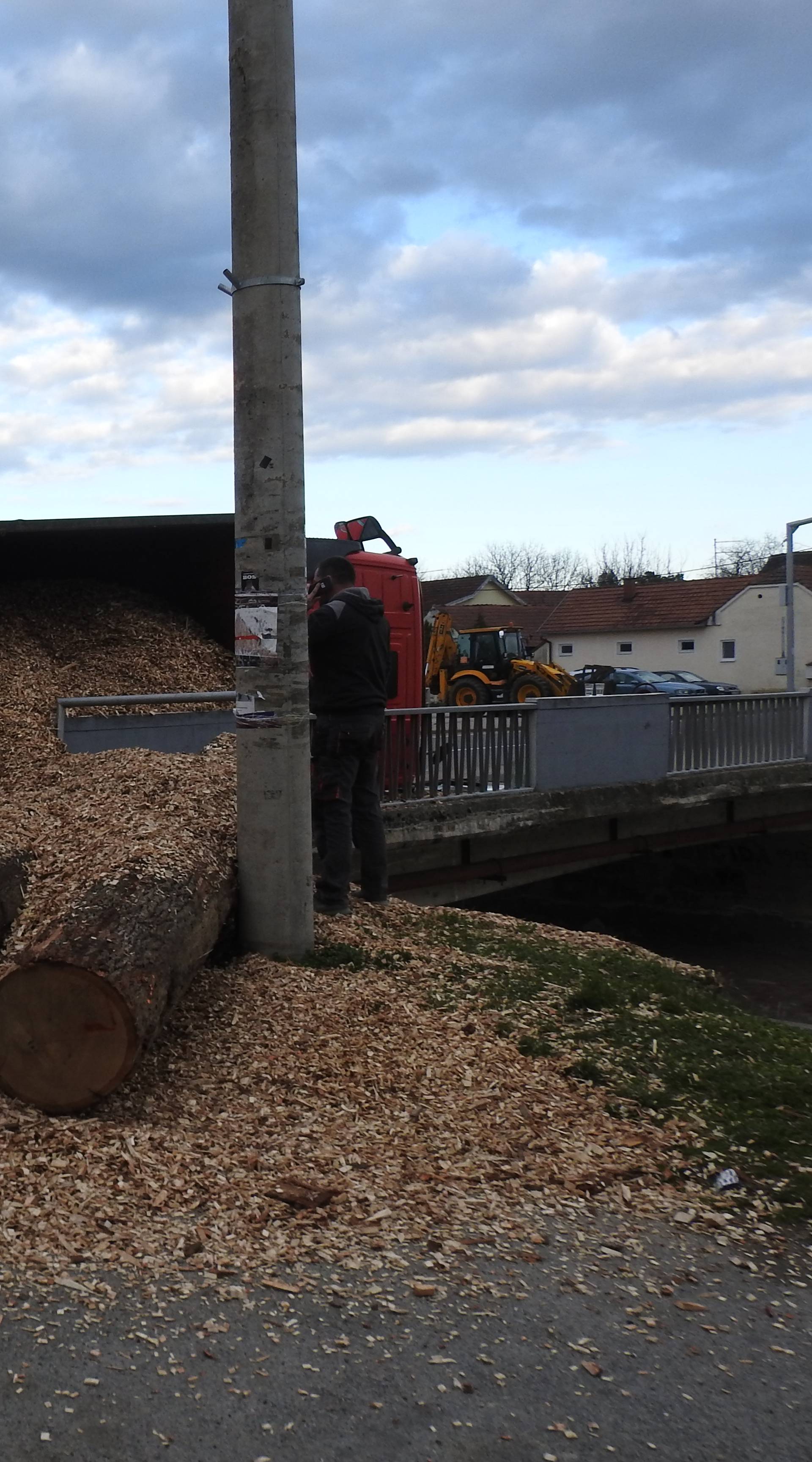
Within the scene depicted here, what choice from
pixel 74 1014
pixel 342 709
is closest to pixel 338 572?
pixel 342 709

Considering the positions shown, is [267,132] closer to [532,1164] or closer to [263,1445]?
[532,1164]

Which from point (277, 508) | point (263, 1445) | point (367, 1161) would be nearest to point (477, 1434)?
point (263, 1445)

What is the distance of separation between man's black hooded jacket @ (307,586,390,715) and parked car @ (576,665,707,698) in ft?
106

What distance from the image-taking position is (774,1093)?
479 centimetres

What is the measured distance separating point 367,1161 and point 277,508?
10.3ft

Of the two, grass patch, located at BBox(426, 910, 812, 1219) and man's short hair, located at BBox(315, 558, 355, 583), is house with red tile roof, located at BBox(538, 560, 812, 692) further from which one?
grass patch, located at BBox(426, 910, 812, 1219)

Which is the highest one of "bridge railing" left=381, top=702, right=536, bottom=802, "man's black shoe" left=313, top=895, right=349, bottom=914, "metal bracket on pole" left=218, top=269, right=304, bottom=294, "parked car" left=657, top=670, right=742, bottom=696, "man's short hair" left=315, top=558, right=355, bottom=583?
"metal bracket on pole" left=218, top=269, right=304, bottom=294

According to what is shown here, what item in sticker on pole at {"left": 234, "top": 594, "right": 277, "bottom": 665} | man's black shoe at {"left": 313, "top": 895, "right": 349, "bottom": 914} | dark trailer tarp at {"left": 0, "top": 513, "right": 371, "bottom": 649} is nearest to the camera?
sticker on pole at {"left": 234, "top": 594, "right": 277, "bottom": 665}

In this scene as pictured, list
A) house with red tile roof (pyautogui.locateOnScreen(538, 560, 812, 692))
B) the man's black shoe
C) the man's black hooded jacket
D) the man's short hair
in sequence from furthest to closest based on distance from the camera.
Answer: house with red tile roof (pyautogui.locateOnScreen(538, 560, 812, 692)) < the man's short hair < the man's black hooded jacket < the man's black shoe

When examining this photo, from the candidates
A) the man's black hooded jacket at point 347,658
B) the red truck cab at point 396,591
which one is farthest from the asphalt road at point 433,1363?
the red truck cab at point 396,591

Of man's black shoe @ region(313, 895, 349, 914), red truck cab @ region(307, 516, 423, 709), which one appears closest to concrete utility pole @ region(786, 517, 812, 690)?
red truck cab @ region(307, 516, 423, 709)

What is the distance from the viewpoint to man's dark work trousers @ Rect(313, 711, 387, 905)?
6.98 meters

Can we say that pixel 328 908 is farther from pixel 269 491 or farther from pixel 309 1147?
pixel 309 1147

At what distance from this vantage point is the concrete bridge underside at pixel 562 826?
1038cm
